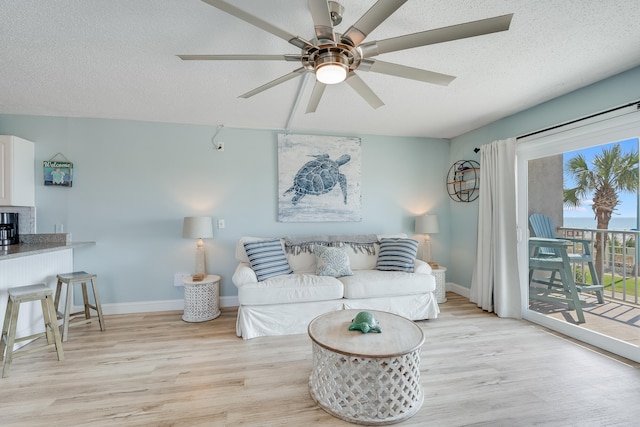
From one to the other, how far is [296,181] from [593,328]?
3472 mm

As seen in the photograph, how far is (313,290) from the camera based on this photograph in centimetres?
280

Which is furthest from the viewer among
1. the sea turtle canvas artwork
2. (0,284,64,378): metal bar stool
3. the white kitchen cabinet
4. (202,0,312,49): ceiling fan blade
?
the sea turtle canvas artwork

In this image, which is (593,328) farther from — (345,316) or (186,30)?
(186,30)

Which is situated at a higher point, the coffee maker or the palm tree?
the palm tree

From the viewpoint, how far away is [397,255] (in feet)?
10.9

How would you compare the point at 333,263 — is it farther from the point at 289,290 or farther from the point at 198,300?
the point at 198,300

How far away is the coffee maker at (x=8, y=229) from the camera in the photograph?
115 inches

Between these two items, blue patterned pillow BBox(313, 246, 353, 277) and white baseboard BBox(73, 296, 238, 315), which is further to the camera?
white baseboard BBox(73, 296, 238, 315)

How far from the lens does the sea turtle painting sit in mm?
3773

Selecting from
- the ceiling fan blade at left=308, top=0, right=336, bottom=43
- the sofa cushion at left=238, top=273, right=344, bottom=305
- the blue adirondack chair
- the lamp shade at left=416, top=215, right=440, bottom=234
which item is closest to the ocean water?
the blue adirondack chair

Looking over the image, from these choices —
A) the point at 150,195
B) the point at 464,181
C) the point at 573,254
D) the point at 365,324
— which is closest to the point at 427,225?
the point at 464,181

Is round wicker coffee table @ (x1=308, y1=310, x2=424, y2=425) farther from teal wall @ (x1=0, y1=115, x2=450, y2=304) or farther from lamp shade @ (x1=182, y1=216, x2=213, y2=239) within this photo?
teal wall @ (x1=0, y1=115, x2=450, y2=304)

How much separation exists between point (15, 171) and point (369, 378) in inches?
158

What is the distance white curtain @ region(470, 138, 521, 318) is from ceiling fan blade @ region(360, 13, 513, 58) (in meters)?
2.42
